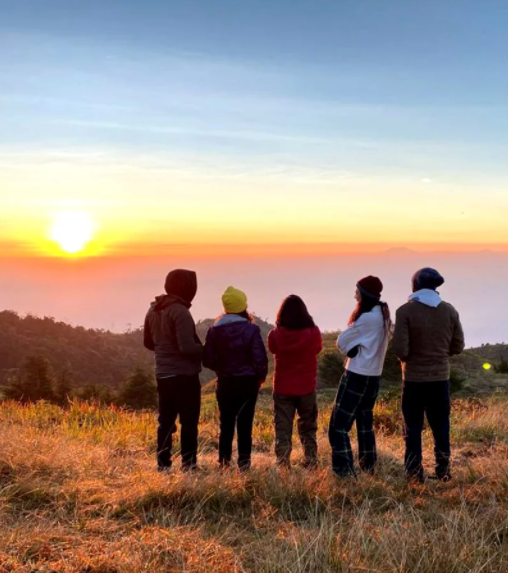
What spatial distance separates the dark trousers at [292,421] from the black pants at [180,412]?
0.93m

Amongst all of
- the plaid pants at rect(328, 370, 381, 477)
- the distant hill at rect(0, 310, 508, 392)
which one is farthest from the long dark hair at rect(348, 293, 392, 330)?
the distant hill at rect(0, 310, 508, 392)

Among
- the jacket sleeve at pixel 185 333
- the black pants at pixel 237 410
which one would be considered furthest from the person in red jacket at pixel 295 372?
the jacket sleeve at pixel 185 333

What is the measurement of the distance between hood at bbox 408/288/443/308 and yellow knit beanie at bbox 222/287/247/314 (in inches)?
69.0

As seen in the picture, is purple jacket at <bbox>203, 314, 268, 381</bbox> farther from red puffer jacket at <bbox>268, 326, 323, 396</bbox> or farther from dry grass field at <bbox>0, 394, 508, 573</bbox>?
dry grass field at <bbox>0, 394, 508, 573</bbox>

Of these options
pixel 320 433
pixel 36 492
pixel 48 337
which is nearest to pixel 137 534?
pixel 36 492

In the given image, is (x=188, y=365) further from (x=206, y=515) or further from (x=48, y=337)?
(x=48, y=337)

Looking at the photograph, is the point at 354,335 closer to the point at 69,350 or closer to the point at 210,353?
the point at 210,353

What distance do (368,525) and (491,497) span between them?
1.38 m

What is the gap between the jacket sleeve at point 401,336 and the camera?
19.1ft

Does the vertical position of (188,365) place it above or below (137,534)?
above

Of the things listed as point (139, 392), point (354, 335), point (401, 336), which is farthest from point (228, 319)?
point (139, 392)

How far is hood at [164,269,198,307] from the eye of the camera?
616 cm

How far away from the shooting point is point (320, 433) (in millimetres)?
8914

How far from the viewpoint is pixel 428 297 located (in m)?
5.88
